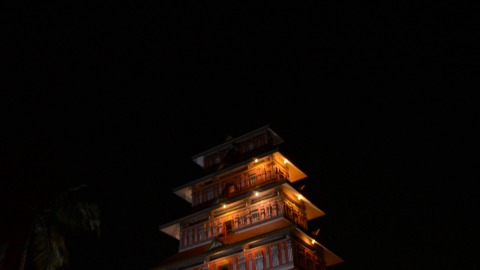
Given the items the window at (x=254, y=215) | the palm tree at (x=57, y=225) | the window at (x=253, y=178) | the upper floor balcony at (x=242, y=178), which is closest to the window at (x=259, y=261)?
the window at (x=254, y=215)

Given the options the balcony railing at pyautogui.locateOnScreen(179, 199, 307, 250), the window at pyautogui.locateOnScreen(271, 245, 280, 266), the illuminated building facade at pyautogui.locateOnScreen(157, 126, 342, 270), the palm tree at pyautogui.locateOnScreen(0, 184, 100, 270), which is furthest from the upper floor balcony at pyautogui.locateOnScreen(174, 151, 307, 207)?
the palm tree at pyautogui.locateOnScreen(0, 184, 100, 270)

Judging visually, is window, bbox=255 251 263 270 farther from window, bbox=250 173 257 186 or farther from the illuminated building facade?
window, bbox=250 173 257 186

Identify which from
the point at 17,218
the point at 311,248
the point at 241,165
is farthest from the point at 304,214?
the point at 17,218

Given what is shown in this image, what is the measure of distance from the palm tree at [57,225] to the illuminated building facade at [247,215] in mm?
9188

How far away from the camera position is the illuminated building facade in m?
26.9

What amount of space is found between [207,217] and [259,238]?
17.7 feet

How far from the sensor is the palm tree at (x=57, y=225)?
791 inches

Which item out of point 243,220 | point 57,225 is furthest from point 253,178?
point 57,225

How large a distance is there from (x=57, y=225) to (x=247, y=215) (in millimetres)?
12390

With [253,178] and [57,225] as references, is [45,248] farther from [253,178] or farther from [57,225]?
[253,178]

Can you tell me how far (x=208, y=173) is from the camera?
3434 cm

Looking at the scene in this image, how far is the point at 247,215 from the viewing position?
29.8 metres

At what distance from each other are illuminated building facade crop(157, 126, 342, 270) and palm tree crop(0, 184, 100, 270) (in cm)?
919

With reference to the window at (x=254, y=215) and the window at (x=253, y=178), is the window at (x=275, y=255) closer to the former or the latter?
the window at (x=254, y=215)
